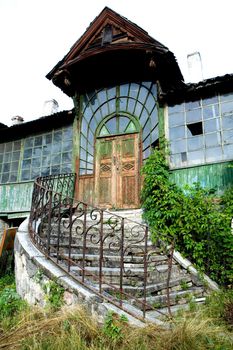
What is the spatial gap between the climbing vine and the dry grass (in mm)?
2043

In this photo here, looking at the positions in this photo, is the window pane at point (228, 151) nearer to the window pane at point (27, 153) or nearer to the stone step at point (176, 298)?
the stone step at point (176, 298)

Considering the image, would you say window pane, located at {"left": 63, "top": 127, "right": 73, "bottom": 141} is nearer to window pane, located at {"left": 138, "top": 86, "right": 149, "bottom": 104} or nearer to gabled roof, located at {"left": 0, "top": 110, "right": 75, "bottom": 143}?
gabled roof, located at {"left": 0, "top": 110, "right": 75, "bottom": 143}

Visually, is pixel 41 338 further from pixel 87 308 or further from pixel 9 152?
pixel 9 152

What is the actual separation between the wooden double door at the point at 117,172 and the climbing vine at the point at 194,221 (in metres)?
1.17

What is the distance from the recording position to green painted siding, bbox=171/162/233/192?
7.00 metres

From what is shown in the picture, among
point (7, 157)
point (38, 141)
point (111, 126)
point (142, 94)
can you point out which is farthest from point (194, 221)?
point (7, 157)

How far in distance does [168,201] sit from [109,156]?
3046 millimetres

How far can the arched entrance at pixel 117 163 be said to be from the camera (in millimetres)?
8391

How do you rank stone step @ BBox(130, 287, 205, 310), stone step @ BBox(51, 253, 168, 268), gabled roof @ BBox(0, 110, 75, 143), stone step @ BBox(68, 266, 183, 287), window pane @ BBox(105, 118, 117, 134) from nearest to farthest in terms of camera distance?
stone step @ BBox(130, 287, 205, 310) < stone step @ BBox(68, 266, 183, 287) < stone step @ BBox(51, 253, 168, 268) < window pane @ BBox(105, 118, 117, 134) < gabled roof @ BBox(0, 110, 75, 143)

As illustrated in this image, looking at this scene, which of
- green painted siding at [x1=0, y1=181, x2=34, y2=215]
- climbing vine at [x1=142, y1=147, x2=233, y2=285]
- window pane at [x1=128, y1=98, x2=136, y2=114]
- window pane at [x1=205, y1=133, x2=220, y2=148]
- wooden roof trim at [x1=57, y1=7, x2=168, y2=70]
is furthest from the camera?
green painted siding at [x1=0, y1=181, x2=34, y2=215]

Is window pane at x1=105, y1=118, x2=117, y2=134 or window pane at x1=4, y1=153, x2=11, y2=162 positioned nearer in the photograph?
window pane at x1=105, y1=118, x2=117, y2=134

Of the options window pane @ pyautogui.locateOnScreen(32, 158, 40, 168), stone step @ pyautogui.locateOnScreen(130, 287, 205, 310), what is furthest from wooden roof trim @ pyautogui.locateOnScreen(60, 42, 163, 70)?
stone step @ pyautogui.locateOnScreen(130, 287, 205, 310)

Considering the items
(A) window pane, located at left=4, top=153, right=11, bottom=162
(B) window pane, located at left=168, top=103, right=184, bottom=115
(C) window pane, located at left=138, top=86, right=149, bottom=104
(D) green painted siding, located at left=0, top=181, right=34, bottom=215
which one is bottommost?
(D) green painted siding, located at left=0, top=181, right=34, bottom=215

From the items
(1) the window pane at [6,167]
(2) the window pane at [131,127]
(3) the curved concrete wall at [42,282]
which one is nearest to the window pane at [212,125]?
(2) the window pane at [131,127]
